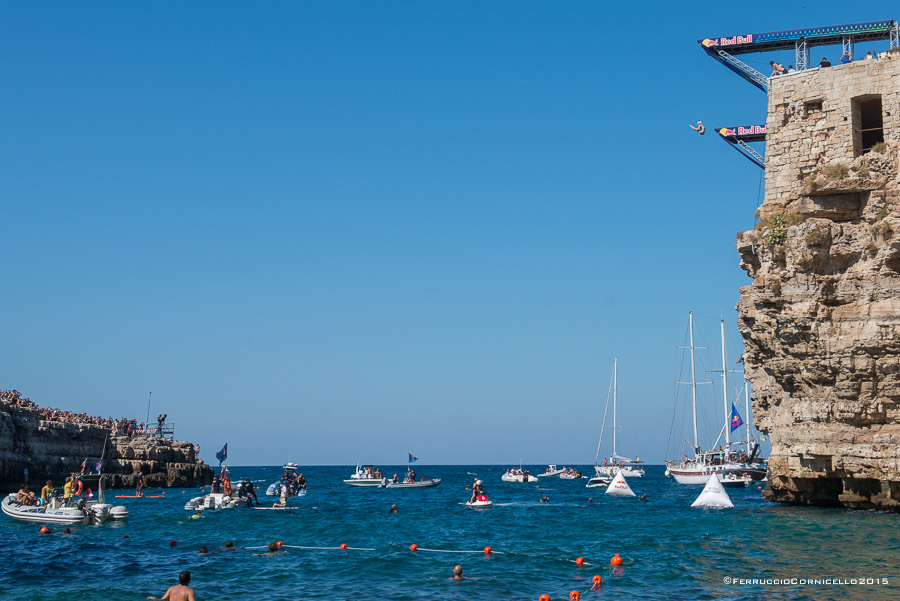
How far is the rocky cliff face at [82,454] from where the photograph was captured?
41.8 m

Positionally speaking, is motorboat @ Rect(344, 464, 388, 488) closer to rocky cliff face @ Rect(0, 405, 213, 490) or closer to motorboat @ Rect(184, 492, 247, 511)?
rocky cliff face @ Rect(0, 405, 213, 490)

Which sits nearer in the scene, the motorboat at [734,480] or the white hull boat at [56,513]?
the white hull boat at [56,513]

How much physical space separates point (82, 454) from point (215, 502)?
18.3 meters

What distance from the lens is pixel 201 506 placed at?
114 feet

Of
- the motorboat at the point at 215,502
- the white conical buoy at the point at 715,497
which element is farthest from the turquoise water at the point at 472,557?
the motorboat at the point at 215,502

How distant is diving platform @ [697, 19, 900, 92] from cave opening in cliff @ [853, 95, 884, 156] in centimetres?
419

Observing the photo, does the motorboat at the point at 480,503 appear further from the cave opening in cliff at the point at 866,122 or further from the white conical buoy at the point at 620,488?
the cave opening in cliff at the point at 866,122

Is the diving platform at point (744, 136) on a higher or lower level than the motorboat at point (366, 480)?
higher

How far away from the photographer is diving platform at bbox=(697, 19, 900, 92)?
33.5 m

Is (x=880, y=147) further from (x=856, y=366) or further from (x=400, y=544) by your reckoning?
(x=400, y=544)

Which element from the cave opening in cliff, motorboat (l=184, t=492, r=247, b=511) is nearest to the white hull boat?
motorboat (l=184, t=492, r=247, b=511)

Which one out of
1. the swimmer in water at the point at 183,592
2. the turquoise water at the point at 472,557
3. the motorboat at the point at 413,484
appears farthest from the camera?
the motorboat at the point at 413,484

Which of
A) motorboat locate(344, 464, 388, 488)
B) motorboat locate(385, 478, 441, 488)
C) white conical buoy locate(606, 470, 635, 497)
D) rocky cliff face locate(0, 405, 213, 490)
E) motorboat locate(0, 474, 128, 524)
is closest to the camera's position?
motorboat locate(0, 474, 128, 524)

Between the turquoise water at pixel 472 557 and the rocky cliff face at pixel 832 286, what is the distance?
1769mm
